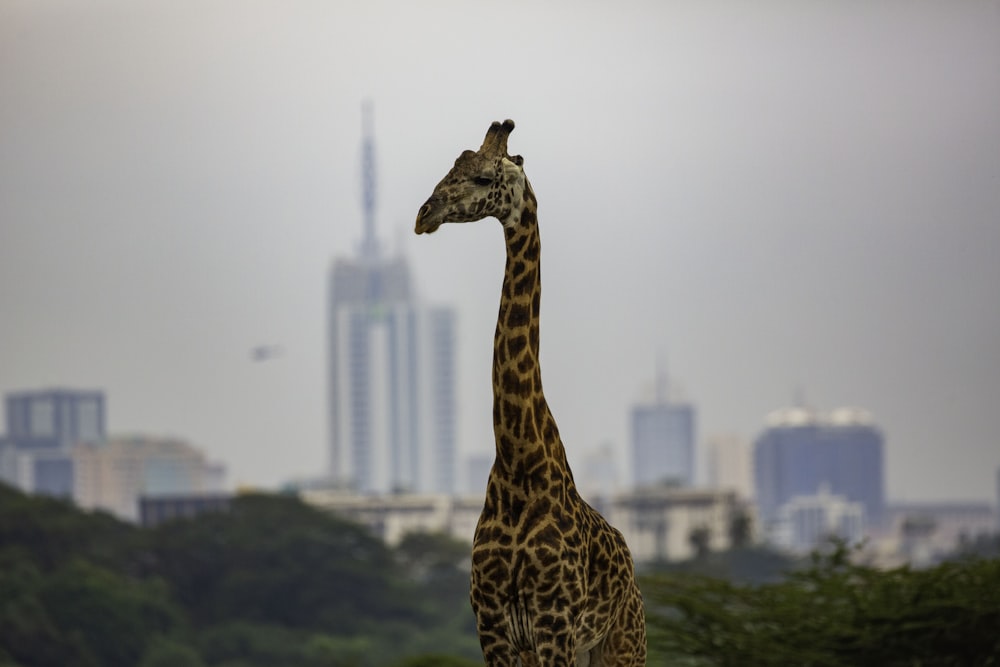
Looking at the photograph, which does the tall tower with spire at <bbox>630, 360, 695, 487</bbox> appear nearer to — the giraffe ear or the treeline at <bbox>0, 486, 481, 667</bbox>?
the treeline at <bbox>0, 486, 481, 667</bbox>

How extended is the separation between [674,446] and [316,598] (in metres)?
32.1

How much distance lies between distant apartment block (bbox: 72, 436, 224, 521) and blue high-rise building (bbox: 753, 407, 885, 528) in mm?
19500

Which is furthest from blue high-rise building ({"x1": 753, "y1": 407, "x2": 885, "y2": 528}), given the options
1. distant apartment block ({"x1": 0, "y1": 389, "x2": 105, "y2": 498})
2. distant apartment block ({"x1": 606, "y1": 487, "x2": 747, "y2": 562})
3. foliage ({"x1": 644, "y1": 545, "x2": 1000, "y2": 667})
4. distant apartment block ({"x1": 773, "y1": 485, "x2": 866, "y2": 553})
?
foliage ({"x1": 644, "y1": 545, "x2": 1000, "y2": 667})

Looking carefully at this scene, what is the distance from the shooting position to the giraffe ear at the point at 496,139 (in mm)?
4402

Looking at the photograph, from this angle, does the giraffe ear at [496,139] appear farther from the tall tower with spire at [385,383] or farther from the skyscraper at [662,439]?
the tall tower with spire at [385,383]

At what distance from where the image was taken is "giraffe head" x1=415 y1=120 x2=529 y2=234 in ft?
13.9

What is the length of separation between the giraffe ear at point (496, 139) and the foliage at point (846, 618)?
4672mm

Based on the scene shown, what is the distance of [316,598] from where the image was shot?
33.7 m

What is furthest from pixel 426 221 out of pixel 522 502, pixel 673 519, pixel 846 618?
pixel 673 519

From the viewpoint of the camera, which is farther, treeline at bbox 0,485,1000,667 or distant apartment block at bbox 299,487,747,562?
distant apartment block at bbox 299,487,747,562

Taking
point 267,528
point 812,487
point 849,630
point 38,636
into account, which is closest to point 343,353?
point 812,487

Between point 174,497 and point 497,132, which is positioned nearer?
point 497,132

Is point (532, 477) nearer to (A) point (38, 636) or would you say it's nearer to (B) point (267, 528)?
(A) point (38, 636)

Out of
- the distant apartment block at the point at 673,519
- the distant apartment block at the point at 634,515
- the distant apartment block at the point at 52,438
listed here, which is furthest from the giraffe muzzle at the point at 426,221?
the distant apartment block at the point at 52,438
